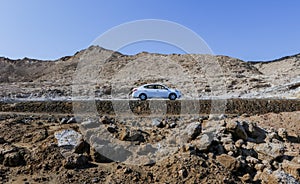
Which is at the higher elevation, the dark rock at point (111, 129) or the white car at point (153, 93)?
the white car at point (153, 93)

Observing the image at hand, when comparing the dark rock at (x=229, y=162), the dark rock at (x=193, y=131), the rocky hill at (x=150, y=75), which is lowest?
the dark rock at (x=229, y=162)

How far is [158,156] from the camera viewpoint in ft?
22.6

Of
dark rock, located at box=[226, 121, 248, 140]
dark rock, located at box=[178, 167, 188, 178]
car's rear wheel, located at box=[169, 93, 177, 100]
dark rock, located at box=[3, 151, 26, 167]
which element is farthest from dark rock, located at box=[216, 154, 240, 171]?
car's rear wheel, located at box=[169, 93, 177, 100]

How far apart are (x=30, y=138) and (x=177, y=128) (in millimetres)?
4056

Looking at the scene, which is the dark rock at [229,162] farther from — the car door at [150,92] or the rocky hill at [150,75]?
the rocky hill at [150,75]

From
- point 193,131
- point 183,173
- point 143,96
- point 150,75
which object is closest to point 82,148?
point 183,173

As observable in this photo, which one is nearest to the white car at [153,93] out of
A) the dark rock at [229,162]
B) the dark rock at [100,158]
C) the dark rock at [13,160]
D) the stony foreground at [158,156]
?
the stony foreground at [158,156]

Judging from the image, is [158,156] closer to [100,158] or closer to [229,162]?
[100,158]

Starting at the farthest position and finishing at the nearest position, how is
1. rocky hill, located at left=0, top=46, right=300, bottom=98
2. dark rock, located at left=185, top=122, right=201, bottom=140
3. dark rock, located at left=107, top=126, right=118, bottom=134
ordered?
1. rocky hill, located at left=0, top=46, right=300, bottom=98
2. dark rock, located at left=107, top=126, right=118, bottom=134
3. dark rock, located at left=185, top=122, right=201, bottom=140

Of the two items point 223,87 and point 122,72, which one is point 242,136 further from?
point 122,72

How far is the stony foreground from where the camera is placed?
624 cm

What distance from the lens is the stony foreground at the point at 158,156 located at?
6.24 metres

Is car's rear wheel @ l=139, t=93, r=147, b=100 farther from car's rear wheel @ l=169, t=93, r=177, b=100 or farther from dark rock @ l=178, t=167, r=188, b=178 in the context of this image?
dark rock @ l=178, t=167, r=188, b=178

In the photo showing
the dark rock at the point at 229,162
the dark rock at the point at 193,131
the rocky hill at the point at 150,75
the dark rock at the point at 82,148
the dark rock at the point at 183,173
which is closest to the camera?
the dark rock at the point at 183,173
